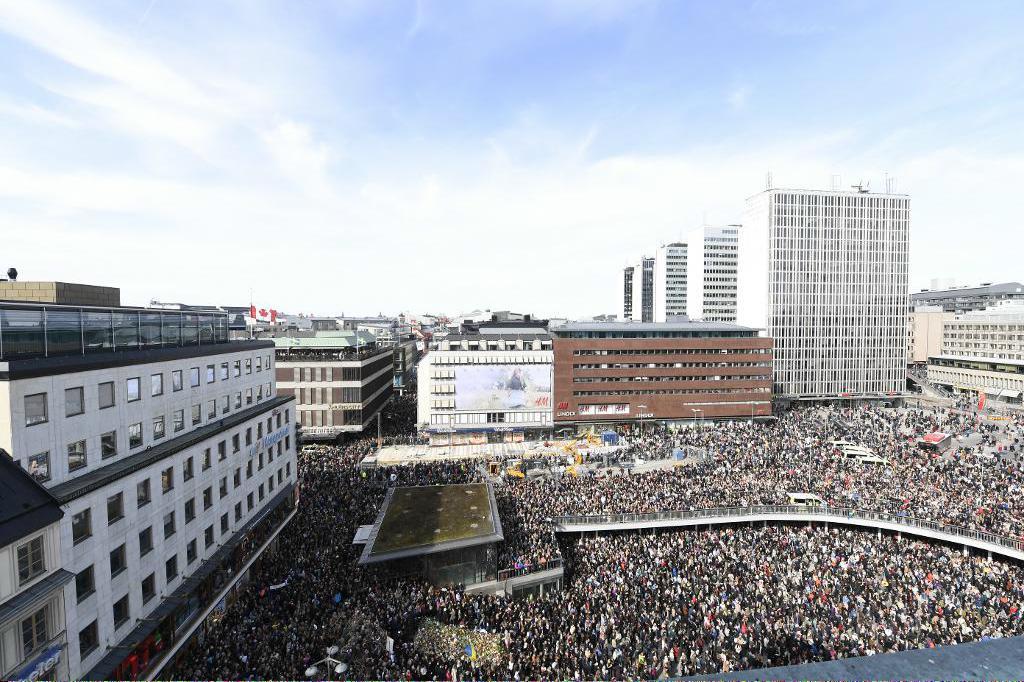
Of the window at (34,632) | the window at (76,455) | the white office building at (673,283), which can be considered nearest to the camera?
the window at (34,632)

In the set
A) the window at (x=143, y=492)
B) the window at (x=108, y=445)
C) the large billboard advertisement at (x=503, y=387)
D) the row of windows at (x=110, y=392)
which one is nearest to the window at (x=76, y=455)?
the window at (x=108, y=445)

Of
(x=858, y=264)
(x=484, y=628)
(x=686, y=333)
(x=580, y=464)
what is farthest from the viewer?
(x=858, y=264)

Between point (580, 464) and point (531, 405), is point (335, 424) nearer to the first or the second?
point (531, 405)

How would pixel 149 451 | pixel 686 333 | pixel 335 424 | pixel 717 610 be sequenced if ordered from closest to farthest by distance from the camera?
pixel 149 451 → pixel 717 610 → pixel 335 424 → pixel 686 333

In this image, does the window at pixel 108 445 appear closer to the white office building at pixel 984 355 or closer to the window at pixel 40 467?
the window at pixel 40 467

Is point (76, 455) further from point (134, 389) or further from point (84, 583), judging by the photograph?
point (84, 583)

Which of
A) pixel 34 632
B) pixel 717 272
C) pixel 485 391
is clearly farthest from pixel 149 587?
pixel 717 272

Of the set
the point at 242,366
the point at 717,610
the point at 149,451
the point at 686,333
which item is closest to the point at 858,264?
the point at 686,333

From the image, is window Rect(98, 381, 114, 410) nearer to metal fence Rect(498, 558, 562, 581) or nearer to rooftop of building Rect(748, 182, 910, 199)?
metal fence Rect(498, 558, 562, 581)
